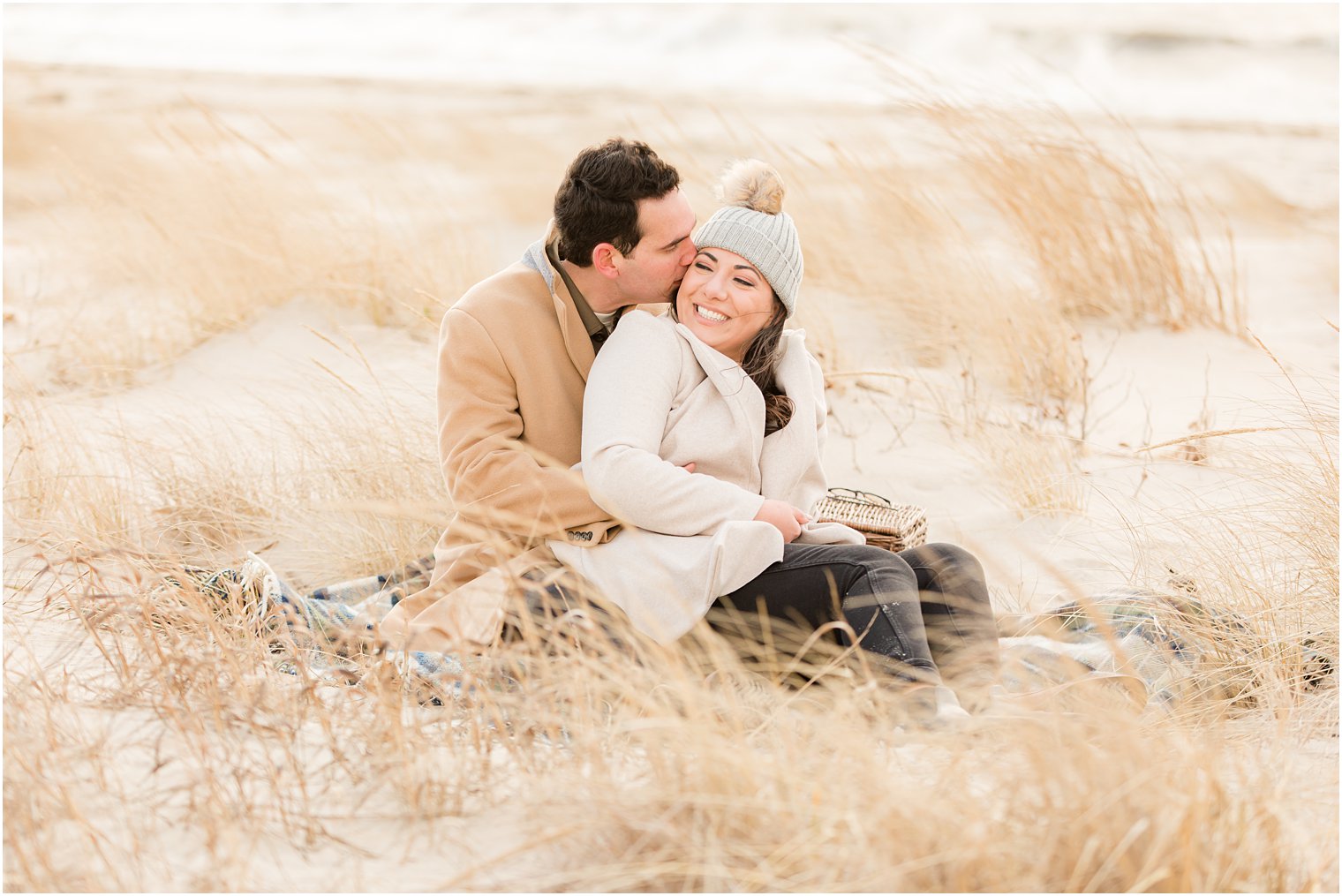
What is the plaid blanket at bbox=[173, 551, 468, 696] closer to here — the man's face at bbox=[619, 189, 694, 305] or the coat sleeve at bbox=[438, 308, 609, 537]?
the coat sleeve at bbox=[438, 308, 609, 537]

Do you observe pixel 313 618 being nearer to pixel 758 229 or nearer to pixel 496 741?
pixel 496 741

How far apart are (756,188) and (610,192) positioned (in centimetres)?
40

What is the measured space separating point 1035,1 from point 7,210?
86.8 feet

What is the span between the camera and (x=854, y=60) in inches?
967

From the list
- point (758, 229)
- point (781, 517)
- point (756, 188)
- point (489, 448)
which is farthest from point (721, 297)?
point (489, 448)

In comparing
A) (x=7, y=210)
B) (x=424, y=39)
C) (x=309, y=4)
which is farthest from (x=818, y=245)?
(x=309, y=4)

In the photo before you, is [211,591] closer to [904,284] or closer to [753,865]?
[753,865]

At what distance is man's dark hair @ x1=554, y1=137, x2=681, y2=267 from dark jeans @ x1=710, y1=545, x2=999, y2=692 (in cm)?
96

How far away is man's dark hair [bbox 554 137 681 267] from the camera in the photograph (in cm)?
314

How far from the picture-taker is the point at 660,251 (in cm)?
322

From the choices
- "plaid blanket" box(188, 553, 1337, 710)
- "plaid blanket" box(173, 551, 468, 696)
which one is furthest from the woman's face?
"plaid blanket" box(173, 551, 468, 696)

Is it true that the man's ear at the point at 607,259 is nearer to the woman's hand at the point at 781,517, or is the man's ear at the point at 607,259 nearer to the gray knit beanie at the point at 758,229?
the gray knit beanie at the point at 758,229

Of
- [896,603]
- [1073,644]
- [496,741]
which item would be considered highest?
[896,603]

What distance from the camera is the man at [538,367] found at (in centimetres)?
312
